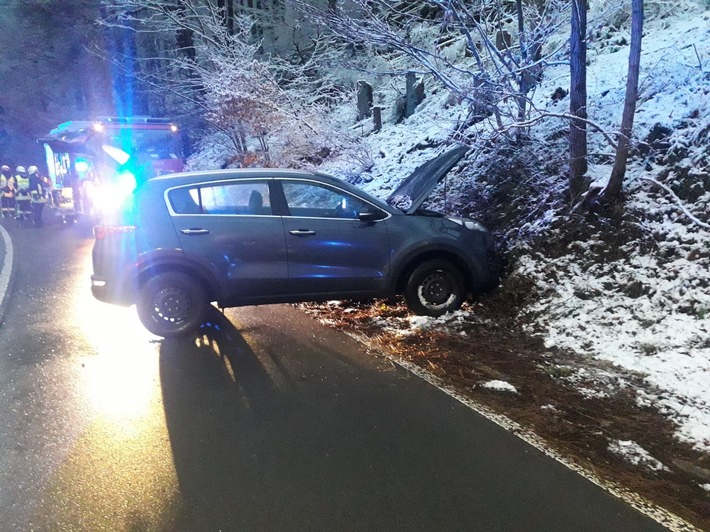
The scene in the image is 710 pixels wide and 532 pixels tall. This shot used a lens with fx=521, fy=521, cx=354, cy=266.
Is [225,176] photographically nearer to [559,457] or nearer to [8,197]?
[559,457]

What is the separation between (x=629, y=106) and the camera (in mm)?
6598

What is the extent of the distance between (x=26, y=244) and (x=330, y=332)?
9.68m

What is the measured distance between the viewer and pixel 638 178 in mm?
6941

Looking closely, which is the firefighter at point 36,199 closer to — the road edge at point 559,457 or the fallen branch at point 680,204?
the road edge at point 559,457

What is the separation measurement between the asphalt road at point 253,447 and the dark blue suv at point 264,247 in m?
0.53

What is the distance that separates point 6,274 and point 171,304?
5075mm

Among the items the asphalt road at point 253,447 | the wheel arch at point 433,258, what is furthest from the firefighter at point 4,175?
the wheel arch at point 433,258

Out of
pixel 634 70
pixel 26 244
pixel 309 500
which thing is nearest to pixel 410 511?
pixel 309 500

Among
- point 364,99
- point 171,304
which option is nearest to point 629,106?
point 171,304

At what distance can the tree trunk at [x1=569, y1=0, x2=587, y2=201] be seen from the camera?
6898 millimetres

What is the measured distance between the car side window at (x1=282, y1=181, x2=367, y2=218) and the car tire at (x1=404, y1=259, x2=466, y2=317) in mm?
1069

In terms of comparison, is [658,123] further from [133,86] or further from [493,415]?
[133,86]

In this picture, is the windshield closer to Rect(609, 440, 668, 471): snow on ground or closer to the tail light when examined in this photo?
the tail light

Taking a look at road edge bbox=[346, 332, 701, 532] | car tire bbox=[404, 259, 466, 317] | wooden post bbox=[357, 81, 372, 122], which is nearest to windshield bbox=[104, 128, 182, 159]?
wooden post bbox=[357, 81, 372, 122]
